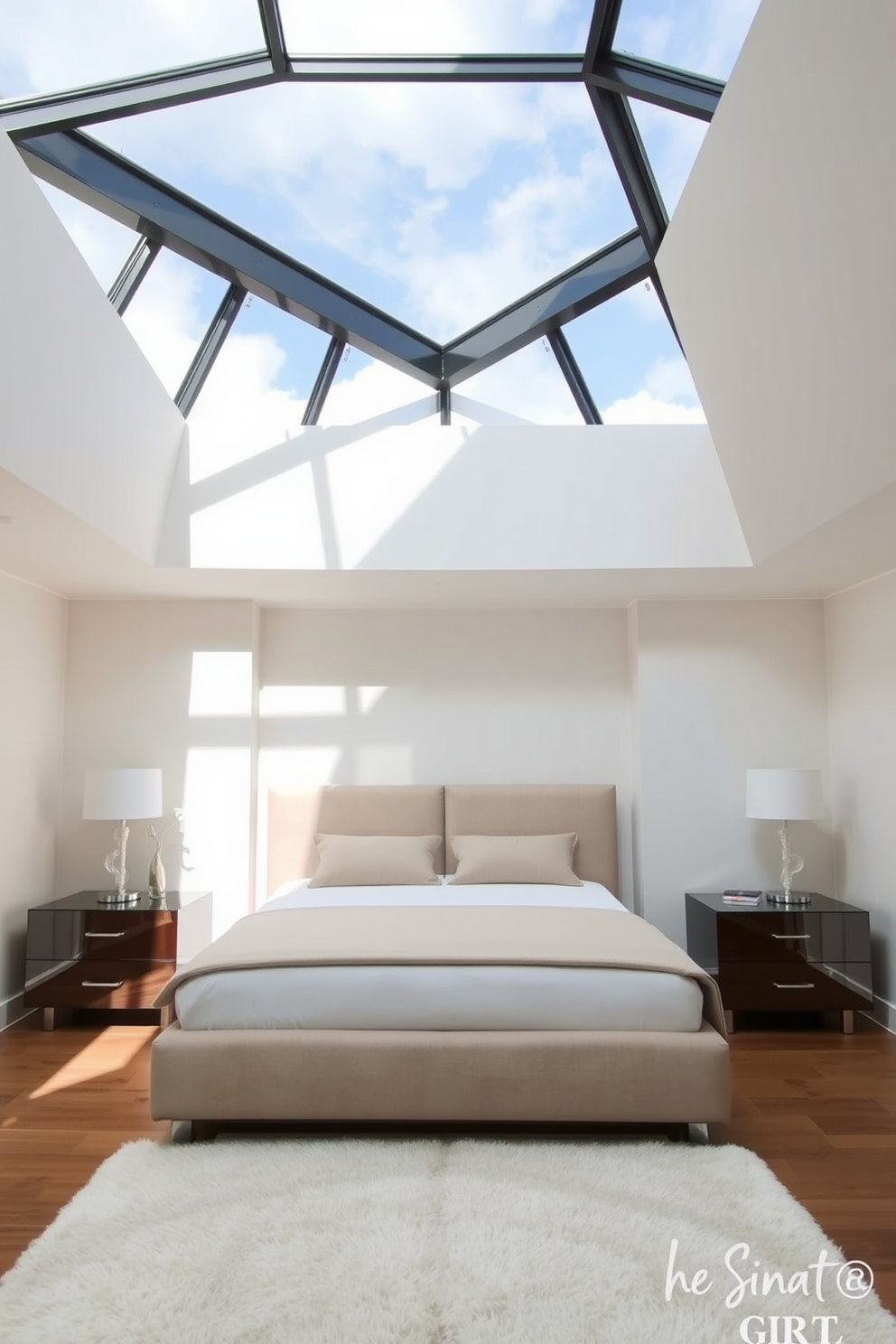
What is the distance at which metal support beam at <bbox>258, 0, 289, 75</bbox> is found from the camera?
10.2 feet

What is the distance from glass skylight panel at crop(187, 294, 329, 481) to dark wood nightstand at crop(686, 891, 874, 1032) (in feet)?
10.1

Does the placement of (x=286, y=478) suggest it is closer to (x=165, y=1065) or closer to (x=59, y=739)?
(x=59, y=739)

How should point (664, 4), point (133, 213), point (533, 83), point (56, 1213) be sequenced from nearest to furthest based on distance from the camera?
1. point (56, 1213)
2. point (664, 4)
3. point (533, 83)
4. point (133, 213)

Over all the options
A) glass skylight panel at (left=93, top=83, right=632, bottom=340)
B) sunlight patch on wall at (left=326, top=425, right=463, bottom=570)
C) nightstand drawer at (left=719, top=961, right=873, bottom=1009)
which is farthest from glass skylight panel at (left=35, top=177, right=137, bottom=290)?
nightstand drawer at (left=719, top=961, right=873, bottom=1009)

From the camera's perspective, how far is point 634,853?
16.9ft

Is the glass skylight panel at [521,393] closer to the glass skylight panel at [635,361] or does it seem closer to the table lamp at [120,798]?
the glass skylight panel at [635,361]

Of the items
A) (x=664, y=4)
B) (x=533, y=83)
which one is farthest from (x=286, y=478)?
(x=664, y=4)

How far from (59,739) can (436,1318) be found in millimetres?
3793

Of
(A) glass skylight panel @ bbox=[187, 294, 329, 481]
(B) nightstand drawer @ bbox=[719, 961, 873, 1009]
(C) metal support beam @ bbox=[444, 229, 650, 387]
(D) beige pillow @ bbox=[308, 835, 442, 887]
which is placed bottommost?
(B) nightstand drawer @ bbox=[719, 961, 873, 1009]

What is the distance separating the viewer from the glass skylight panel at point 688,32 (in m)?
2.81

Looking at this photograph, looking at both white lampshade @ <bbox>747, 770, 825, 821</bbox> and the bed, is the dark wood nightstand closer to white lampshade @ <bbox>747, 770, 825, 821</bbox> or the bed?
white lampshade @ <bbox>747, 770, 825, 821</bbox>

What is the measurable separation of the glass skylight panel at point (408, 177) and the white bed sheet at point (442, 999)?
3.07 metres

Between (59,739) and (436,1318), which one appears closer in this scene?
(436,1318)

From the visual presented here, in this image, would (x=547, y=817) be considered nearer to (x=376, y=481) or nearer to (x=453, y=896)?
(x=453, y=896)
